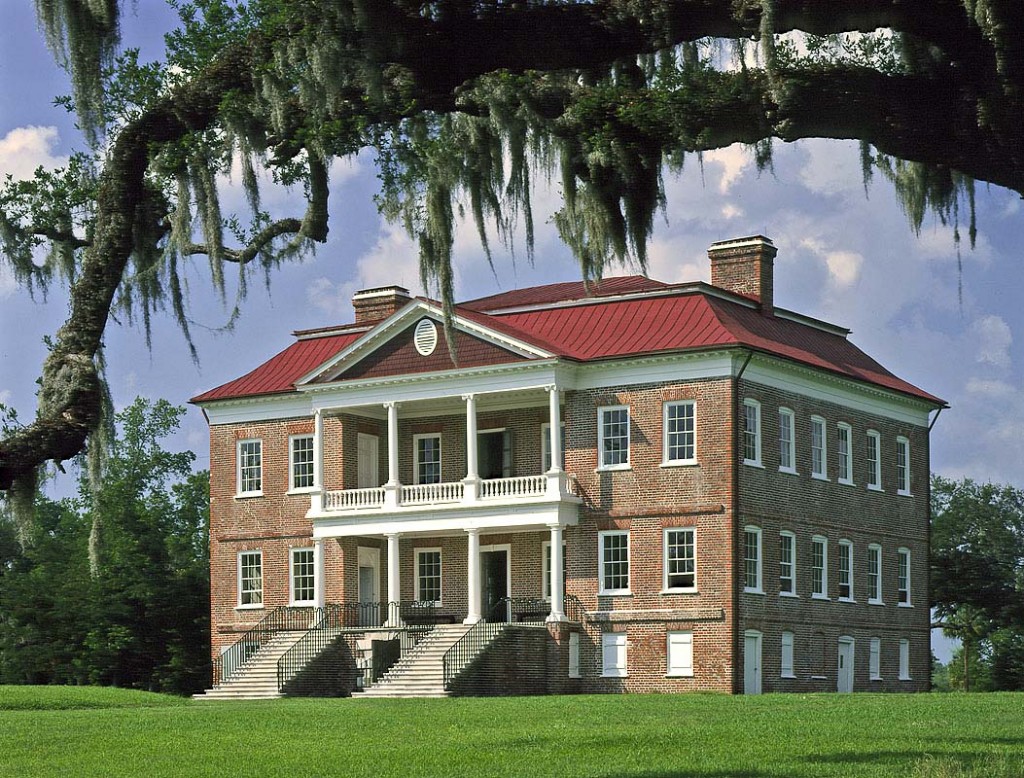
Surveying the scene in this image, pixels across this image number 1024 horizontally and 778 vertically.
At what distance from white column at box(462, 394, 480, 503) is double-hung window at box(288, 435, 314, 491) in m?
5.69

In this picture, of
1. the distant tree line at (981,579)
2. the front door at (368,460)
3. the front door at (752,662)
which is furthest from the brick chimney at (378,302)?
the distant tree line at (981,579)

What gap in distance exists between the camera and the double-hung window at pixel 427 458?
47.1 meters

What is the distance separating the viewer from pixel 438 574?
153ft

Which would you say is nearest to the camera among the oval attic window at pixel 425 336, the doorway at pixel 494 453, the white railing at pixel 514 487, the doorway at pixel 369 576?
the white railing at pixel 514 487

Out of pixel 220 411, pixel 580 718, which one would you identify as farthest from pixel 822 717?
pixel 220 411

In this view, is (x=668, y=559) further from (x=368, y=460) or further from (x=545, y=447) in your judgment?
(x=368, y=460)

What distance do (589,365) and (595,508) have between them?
3.24 metres

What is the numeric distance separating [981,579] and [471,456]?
78.7 feet

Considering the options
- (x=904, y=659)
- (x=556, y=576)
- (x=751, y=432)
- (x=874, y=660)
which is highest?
(x=751, y=432)

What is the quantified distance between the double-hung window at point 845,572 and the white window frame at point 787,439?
9.87 ft

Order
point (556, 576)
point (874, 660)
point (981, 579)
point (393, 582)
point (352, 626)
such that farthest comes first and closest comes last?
point (981, 579) < point (874, 660) < point (352, 626) < point (393, 582) < point (556, 576)

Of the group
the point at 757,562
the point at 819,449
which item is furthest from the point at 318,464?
the point at 819,449

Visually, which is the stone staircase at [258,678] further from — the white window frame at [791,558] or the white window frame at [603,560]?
the white window frame at [791,558]

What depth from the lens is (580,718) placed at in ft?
96.6
